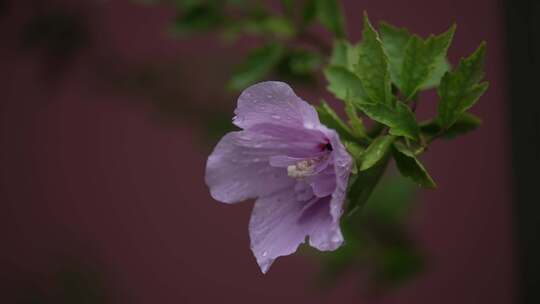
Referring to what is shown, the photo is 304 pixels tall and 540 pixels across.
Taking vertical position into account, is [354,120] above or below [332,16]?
below

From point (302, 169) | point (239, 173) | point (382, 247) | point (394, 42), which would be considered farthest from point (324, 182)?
point (382, 247)

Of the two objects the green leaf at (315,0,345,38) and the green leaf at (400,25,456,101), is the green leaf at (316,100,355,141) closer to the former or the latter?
the green leaf at (400,25,456,101)

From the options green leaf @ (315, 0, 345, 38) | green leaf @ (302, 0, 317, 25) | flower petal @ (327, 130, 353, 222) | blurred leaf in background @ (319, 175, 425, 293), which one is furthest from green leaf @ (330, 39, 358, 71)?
blurred leaf in background @ (319, 175, 425, 293)

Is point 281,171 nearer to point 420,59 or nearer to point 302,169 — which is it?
point 302,169

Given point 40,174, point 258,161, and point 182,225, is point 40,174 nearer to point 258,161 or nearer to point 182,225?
point 182,225

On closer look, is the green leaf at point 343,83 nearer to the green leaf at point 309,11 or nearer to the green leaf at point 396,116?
the green leaf at point 396,116

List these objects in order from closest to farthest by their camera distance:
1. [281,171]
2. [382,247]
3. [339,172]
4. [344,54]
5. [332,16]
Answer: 1. [339,172]
2. [281,171]
3. [344,54]
4. [332,16]
5. [382,247]
